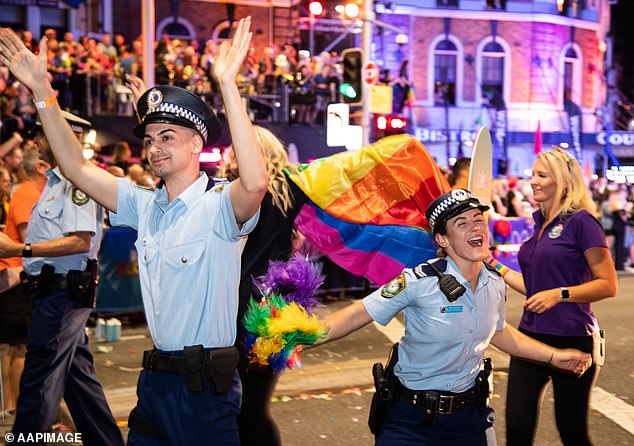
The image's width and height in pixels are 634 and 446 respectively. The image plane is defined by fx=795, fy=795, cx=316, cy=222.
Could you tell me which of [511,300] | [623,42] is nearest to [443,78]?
[623,42]

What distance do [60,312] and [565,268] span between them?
294 centimetres

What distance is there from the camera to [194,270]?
3033mm

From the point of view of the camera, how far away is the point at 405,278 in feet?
11.5

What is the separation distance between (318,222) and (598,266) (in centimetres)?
→ 160

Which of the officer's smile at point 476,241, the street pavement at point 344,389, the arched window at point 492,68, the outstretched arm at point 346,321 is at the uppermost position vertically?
the arched window at point 492,68

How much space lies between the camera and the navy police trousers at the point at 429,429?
3.43 meters

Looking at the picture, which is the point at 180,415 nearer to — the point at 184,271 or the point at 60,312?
the point at 184,271

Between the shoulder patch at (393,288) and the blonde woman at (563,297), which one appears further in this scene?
the blonde woman at (563,297)

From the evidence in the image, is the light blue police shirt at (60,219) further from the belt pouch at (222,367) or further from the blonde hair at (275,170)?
the belt pouch at (222,367)

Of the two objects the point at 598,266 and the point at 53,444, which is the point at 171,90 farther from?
the point at 53,444

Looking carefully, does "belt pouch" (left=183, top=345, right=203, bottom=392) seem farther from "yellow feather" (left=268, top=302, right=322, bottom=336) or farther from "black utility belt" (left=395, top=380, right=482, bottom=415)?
"black utility belt" (left=395, top=380, right=482, bottom=415)

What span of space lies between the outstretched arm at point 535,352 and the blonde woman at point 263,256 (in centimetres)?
121

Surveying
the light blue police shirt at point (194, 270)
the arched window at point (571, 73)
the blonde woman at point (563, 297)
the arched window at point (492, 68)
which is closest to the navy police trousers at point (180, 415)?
the light blue police shirt at point (194, 270)

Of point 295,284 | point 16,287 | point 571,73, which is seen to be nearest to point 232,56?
point 295,284
